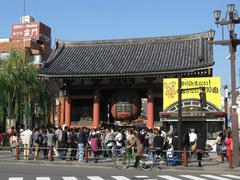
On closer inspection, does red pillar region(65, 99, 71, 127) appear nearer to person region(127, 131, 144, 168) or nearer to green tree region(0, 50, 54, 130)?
green tree region(0, 50, 54, 130)

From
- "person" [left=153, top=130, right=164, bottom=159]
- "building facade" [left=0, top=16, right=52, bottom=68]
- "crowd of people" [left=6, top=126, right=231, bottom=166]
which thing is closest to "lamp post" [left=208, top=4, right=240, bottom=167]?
"crowd of people" [left=6, top=126, right=231, bottom=166]

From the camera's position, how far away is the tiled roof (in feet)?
106

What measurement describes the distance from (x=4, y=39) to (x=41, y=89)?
97.8 ft

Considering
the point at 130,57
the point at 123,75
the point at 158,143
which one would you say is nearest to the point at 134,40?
the point at 130,57

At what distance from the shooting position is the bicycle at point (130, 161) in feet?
64.8

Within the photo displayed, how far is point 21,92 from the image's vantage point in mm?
36750

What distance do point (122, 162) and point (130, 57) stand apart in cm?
1698

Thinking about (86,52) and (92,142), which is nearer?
(92,142)

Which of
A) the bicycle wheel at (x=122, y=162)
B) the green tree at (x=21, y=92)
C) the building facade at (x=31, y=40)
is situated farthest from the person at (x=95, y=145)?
the building facade at (x=31, y=40)

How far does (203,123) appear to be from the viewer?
1133 inches

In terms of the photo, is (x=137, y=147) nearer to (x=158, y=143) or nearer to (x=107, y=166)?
(x=107, y=166)

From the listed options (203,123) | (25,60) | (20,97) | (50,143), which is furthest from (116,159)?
(25,60)

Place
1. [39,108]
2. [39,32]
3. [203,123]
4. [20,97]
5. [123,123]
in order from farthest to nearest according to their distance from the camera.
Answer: [39,32] < [39,108] < [20,97] < [123,123] < [203,123]

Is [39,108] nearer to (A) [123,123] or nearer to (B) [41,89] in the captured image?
(B) [41,89]
